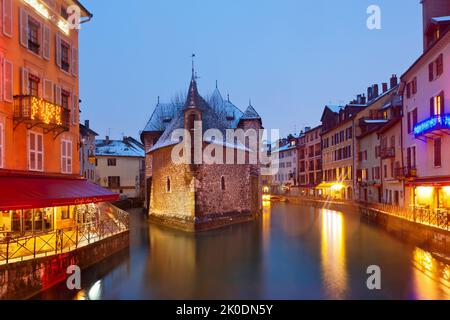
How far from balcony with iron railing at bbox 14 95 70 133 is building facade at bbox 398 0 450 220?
805 inches

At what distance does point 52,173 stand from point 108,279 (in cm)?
585

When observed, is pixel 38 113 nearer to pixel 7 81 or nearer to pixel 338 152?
pixel 7 81

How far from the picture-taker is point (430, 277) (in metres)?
15.4

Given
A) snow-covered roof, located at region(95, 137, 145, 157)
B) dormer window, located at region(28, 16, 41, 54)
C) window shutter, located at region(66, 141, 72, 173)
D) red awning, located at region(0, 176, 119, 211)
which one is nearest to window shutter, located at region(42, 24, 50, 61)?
dormer window, located at region(28, 16, 41, 54)

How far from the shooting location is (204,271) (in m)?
17.2

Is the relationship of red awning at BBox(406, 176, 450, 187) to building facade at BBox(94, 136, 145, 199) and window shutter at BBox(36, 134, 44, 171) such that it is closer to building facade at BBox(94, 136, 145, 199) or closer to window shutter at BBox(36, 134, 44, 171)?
window shutter at BBox(36, 134, 44, 171)

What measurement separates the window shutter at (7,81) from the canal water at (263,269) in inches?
307

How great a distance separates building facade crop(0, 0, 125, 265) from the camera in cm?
1452

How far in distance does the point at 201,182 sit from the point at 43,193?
1620 centimetres

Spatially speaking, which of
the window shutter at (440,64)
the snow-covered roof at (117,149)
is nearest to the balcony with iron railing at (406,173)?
the window shutter at (440,64)

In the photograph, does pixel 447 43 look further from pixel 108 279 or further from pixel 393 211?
pixel 108 279

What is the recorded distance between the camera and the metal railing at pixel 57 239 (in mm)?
12954

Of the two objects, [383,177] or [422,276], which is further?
[383,177]
